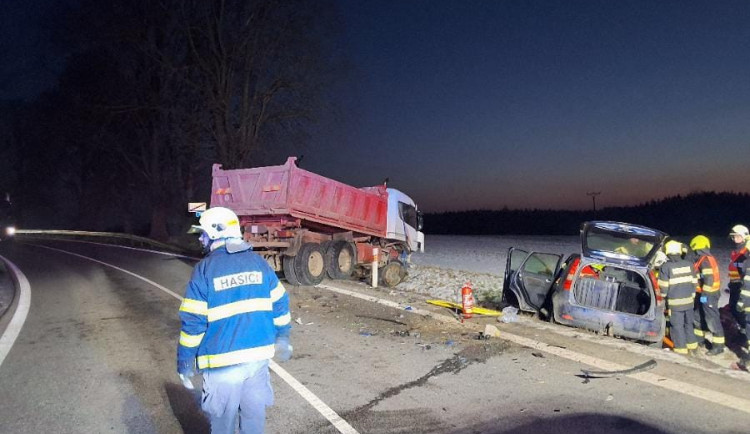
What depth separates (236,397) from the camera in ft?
9.48

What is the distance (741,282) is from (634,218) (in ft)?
163

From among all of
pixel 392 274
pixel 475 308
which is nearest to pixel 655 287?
pixel 475 308

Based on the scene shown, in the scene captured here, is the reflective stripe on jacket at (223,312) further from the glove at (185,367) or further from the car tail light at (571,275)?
the car tail light at (571,275)

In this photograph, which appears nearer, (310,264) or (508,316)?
(508,316)

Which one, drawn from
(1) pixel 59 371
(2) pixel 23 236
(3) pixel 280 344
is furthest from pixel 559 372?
(2) pixel 23 236

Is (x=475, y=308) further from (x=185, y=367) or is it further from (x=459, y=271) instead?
(x=459, y=271)

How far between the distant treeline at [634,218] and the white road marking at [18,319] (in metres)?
32.4

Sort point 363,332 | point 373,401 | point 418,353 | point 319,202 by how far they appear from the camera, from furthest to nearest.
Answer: point 319,202 < point 363,332 < point 418,353 < point 373,401

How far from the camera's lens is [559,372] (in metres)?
5.30

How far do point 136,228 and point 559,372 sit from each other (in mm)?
42367

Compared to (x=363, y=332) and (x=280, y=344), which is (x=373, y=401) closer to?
(x=280, y=344)

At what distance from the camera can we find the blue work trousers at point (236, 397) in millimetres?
2855

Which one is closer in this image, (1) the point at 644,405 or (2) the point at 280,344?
(2) the point at 280,344

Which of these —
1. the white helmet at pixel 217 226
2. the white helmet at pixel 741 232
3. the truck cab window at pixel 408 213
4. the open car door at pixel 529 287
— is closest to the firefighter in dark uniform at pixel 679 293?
the white helmet at pixel 741 232
